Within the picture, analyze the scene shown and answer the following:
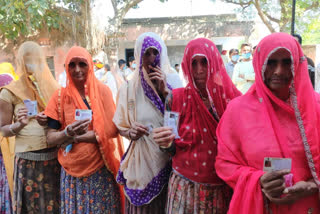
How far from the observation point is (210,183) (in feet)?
6.72

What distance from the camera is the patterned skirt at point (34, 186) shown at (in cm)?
283

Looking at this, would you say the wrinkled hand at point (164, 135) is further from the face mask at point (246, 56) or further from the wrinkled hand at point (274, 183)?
the face mask at point (246, 56)

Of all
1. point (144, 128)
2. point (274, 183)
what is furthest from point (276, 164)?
point (144, 128)

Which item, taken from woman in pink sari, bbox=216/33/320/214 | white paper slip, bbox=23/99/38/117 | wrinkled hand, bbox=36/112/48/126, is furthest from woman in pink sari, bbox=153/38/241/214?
white paper slip, bbox=23/99/38/117

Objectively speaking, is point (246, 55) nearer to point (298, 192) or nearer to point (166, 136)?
point (166, 136)

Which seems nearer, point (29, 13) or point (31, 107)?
point (31, 107)

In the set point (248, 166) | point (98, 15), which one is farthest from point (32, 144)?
point (98, 15)

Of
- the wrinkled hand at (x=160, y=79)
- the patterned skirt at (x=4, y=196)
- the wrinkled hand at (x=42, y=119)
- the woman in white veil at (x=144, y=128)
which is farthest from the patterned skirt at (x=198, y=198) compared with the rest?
the patterned skirt at (x=4, y=196)

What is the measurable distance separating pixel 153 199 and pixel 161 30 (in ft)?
52.4

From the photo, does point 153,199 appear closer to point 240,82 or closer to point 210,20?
point 240,82

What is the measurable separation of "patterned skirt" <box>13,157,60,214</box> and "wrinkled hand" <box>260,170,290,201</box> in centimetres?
222

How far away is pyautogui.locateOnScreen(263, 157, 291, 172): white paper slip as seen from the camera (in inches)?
56.6

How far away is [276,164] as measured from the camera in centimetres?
145

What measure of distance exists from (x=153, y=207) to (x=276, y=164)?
4.47ft
